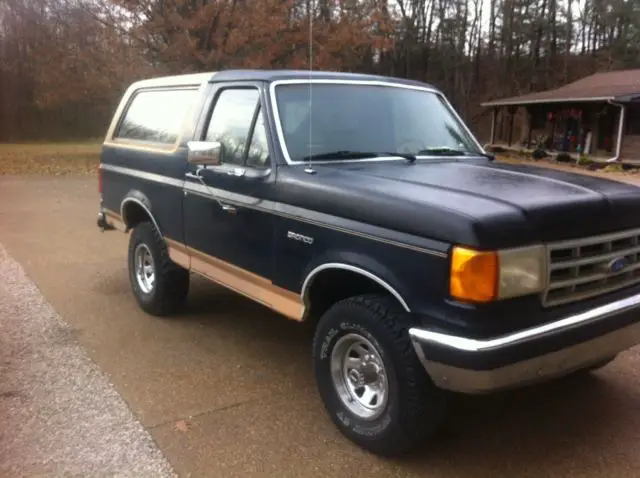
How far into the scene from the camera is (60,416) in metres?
3.85

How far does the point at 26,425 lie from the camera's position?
148 inches

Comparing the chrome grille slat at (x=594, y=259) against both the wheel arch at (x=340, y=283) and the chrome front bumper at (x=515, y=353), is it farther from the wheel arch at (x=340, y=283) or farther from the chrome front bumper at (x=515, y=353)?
the wheel arch at (x=340, y=283)

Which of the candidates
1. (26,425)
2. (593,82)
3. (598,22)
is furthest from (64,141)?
(598,22)

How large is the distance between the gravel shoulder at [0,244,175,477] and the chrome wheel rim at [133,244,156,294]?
81 cm

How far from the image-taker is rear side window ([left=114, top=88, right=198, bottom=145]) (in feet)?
17.5

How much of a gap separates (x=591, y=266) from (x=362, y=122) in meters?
1.88

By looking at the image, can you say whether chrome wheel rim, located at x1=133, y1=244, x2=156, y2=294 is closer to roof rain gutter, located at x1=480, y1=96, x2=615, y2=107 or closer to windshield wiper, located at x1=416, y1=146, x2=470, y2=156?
windshield wiper, located at x1=416, y1=146, x2=470, y2=156

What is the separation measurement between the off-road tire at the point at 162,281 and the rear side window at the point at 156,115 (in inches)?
32.8

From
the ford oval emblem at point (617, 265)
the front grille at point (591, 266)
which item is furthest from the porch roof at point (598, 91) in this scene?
the ford oval emblem at point (617, 265)

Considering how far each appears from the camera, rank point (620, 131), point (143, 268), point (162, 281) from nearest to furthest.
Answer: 1. point (162, 281)
2. point (143, 268)
3. point (620, 131)

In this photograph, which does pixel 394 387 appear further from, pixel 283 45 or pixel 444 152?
pixel 283 45

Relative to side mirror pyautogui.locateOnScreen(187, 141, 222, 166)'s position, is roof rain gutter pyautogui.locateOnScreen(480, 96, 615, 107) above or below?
above

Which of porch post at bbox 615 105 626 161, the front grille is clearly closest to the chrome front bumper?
the front grille

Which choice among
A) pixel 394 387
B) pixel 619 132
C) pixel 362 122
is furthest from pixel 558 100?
pixel 394 387
